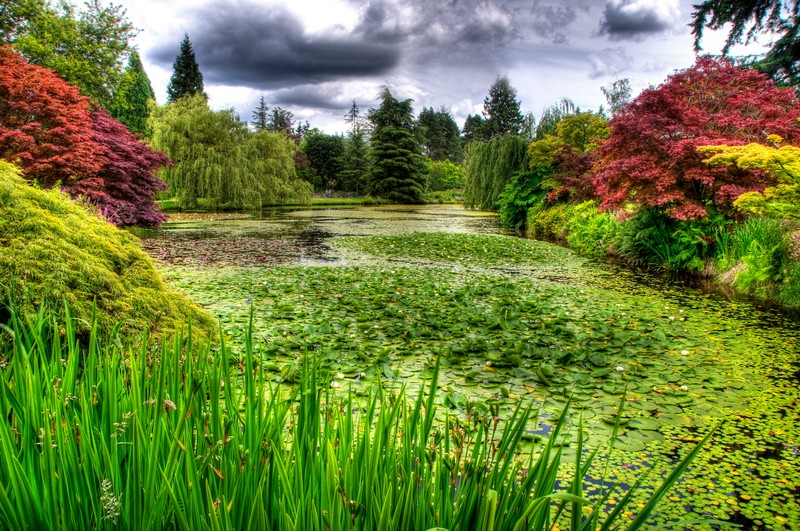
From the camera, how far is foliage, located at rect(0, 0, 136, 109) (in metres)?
15.7

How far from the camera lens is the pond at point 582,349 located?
218 cm

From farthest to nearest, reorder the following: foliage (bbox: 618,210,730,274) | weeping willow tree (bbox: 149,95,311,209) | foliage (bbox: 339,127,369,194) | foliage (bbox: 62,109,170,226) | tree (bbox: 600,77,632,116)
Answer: foliage (bbox: 339,127,369,194), tree (bbox: 600,77,632,116), weeping willow tree (bbox: 149,95,311,209), foliage (bbox: 62,109,170,226), foliage (bbox: 618,210,730,274)

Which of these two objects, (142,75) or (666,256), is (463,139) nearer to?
(142,75)

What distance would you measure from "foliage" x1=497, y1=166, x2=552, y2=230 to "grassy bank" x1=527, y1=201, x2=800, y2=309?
14.2 feet

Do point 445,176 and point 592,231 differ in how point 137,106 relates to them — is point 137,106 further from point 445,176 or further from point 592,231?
point 592,231

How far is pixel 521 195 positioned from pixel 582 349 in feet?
44.0

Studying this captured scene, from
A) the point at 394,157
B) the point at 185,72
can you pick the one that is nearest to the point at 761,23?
the point at 394,157

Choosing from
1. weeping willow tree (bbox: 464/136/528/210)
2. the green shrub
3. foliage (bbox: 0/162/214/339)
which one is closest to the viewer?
foliage (bbox: 0/162/214/339)

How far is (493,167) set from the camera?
18.9m

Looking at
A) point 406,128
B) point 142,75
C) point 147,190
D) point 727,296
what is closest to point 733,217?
point 727,296

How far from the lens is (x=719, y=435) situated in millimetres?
2461

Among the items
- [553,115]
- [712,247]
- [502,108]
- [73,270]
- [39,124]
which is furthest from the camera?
[502,108]

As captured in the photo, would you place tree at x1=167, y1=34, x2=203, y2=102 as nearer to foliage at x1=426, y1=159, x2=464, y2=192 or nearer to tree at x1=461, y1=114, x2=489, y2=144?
foliage at x1=426, y1=159, x2=464, y2=192

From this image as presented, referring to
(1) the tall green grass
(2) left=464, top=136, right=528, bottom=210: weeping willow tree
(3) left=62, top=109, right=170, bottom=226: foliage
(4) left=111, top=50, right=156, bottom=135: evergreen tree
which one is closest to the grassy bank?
(1) the tall green grass
